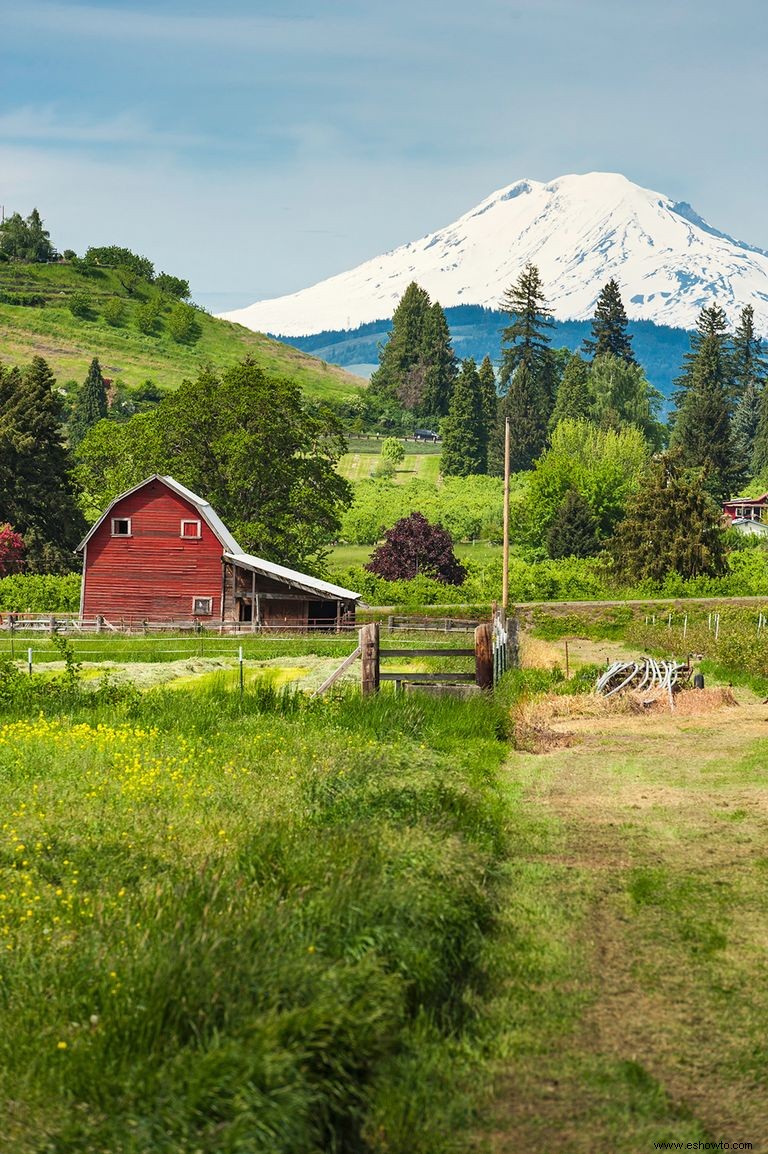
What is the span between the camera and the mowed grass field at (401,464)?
14949cm

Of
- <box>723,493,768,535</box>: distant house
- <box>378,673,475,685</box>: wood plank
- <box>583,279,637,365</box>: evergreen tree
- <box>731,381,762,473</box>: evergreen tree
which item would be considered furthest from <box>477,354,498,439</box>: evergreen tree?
<box>378,673,475,685</box>: wood plank

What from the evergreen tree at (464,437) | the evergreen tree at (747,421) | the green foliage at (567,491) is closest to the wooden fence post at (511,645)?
the green foliage at (567,491)

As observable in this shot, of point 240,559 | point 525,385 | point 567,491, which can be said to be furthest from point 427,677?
point 525,385

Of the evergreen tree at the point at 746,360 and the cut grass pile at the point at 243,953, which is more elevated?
the evergreen tree at the point at 746,360

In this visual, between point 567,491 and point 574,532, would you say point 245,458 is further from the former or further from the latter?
point 567,491

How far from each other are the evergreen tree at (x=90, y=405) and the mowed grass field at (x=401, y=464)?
95.3ft

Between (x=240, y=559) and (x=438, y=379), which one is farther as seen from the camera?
(x=438, y=379)

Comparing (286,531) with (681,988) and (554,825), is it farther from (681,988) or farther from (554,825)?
(681,988)

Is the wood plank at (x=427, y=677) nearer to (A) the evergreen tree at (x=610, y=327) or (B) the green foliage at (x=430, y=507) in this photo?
(B) the green foliage at (x=430, y=507)

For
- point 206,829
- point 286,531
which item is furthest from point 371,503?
point 206,829

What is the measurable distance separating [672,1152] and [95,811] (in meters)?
8.08

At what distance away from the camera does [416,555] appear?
77.9m

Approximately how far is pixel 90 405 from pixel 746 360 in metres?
89.6

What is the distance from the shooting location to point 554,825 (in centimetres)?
1545
